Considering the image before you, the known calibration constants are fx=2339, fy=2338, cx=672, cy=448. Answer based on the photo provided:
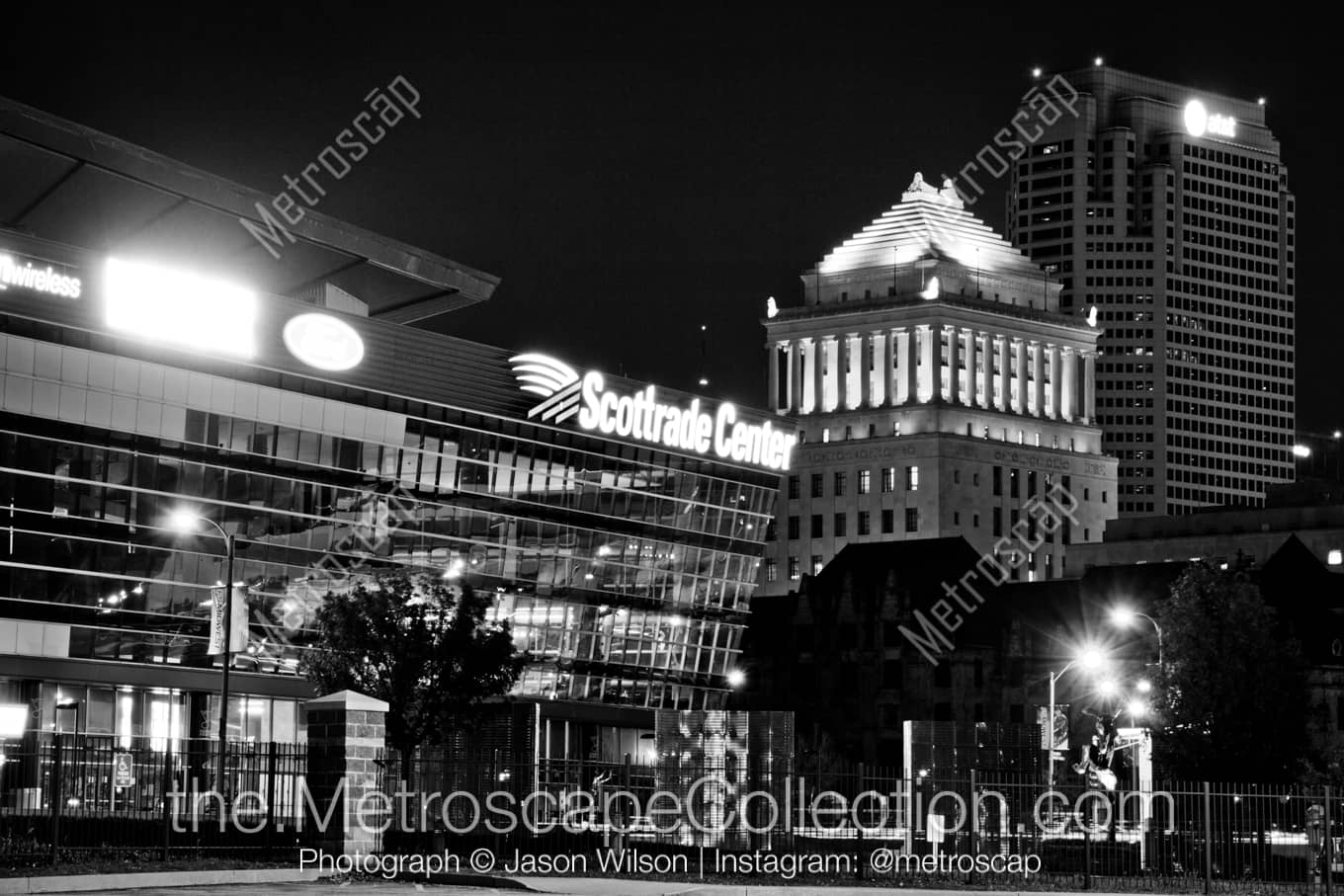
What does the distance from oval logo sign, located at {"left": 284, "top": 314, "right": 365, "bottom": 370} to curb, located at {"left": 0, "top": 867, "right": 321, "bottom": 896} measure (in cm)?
4922

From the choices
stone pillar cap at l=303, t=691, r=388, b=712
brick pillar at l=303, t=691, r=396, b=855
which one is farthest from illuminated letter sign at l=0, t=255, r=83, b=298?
brick pillar at l=303, t=691, r=396, b=855

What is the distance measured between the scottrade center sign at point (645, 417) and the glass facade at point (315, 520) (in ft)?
2.98

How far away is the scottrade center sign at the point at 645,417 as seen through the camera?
338 feet

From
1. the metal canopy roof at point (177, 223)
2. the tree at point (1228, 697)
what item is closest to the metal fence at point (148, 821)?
the tree at point (1228, 697)

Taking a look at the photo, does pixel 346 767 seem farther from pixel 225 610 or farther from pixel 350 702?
pixel 225 610

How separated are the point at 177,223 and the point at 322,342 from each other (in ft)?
46.2

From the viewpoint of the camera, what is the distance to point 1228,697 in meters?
74.2

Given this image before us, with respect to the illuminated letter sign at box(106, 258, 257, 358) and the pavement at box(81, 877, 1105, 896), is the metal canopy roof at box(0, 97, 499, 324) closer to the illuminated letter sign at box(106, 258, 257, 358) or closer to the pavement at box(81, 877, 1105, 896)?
the illuminated letter sign at box(106, 258, 257, 358)

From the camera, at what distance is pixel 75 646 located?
84.8 metres

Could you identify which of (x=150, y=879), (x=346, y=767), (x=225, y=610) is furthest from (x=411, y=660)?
(x=150, y=879)

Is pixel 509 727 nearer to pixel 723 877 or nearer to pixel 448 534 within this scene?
pixel 448 534

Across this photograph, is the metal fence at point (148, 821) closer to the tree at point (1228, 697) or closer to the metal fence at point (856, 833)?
the metal fence at point (856, 833)

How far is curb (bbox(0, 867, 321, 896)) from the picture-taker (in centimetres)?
4006

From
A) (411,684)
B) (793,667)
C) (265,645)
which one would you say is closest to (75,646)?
(265,645)
